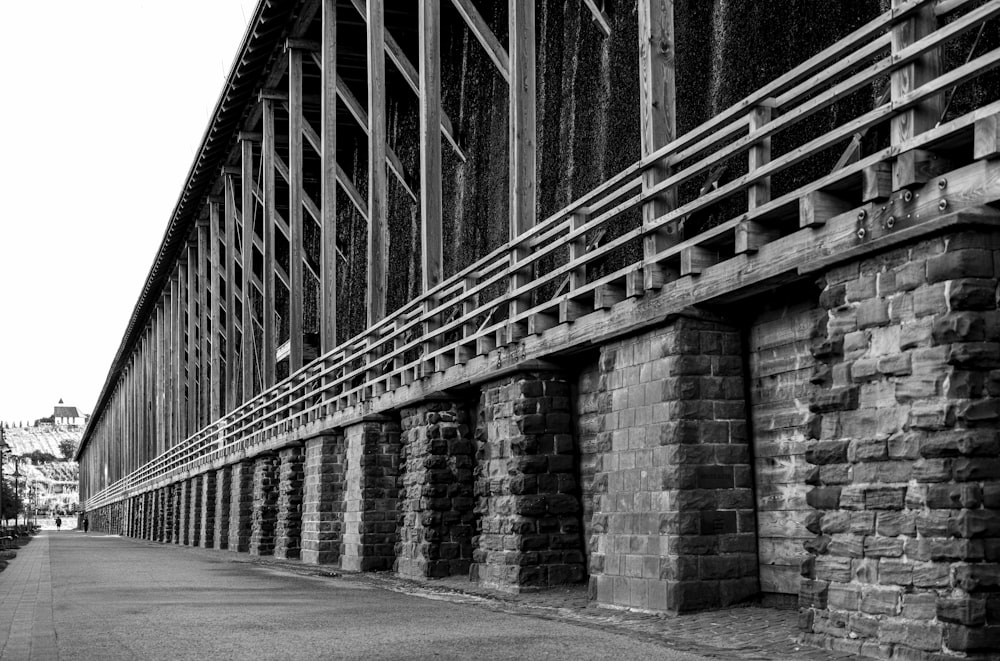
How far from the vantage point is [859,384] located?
8.30 m

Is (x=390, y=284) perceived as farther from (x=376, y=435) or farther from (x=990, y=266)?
(x=990, y=266)

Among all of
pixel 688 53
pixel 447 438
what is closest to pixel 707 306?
pixel 688 53

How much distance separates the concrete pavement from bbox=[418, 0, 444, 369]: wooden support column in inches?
177

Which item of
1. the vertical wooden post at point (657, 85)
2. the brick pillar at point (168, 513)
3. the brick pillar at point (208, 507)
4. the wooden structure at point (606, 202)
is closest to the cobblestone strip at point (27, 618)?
the wooden structure at point (606, 202)

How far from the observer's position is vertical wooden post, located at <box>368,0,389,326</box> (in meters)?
21.0

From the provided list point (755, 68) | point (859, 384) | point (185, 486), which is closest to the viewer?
point (859, 384)

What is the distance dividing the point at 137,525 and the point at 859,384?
192 feet

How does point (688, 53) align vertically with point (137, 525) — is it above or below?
above

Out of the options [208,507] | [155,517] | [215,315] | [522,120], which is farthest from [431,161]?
[155,517]

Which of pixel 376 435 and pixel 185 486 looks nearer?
pixel 376 435

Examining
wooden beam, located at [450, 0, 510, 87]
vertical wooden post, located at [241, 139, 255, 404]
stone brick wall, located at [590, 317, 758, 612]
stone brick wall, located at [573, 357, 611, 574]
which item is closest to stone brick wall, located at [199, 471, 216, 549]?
vertical wooden post, located at [241, 139, 255, 404]

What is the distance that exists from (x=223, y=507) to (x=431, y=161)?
1950 cm

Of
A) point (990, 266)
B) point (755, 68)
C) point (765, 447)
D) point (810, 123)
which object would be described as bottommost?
point (765, 447)

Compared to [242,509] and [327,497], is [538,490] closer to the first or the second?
[327,497]
